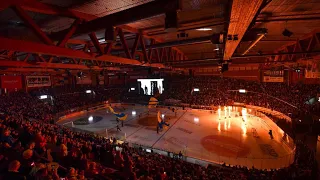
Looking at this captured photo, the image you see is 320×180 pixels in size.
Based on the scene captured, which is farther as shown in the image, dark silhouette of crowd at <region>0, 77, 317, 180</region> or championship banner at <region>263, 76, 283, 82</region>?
championship banner at <region>263, 76, 283, 82</region>

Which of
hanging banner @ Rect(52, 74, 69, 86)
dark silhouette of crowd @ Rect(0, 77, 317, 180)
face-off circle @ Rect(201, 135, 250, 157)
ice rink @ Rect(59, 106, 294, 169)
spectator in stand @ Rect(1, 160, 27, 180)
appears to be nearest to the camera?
spectator in stand @ Rect(1, 160, 27, 180)

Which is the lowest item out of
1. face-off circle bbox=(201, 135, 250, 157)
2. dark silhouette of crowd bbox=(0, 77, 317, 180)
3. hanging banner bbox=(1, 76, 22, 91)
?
face-off circle bbox=(201, 135, 250, 157)

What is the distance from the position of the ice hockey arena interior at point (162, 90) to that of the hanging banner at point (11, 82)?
0.17 metres

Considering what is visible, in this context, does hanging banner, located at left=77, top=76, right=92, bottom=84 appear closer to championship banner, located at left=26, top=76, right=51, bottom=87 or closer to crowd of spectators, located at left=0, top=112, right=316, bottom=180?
championship banner, located at left=26, top=76, right=51, bottom=87

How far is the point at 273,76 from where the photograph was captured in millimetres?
28031

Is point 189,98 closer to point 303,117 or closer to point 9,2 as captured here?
point 303,117

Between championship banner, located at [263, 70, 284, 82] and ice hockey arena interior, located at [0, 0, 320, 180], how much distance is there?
0.20 meters

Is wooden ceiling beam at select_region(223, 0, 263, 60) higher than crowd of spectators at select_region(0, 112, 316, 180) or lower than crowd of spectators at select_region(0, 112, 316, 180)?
higher

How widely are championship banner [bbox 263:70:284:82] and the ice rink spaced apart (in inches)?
280

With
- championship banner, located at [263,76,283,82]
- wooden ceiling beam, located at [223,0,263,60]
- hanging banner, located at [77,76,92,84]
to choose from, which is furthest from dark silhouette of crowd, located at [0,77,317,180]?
wooden ceiling beam, located at [223,0,263,60]

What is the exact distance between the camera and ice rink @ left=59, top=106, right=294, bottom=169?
14.1m

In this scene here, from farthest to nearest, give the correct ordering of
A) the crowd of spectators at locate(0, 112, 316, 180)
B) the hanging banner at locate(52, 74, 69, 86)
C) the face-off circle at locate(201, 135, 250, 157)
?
the hanging banner at locate(52, 74, 69, 86) < the face-off circle at locate(201, 135, 250, 157) < the crowd of spectators at locate(0, 112, 316, 180)

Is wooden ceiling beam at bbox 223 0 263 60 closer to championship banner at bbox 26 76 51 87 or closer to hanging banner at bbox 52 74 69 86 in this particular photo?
championship banner at bbox 26 76 51 87

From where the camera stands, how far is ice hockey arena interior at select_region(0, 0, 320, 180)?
4410 millimetres
